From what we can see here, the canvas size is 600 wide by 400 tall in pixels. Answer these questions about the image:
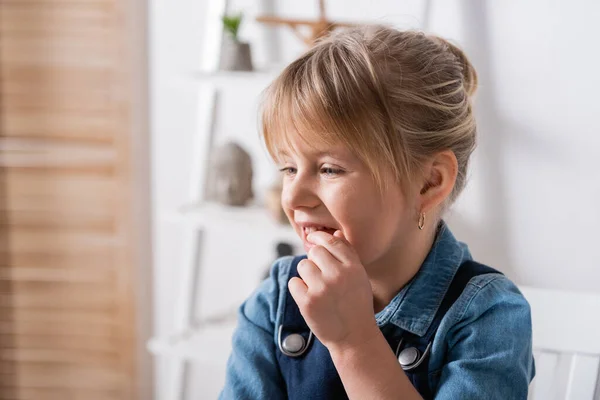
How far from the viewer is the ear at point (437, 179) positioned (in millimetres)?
1008

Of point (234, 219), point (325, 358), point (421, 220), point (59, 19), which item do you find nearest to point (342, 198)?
point (421, 220)

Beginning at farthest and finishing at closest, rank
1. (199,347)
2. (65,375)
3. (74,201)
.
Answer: (65,375)
(74,201)
(199,347)

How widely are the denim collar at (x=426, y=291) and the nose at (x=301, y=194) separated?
20 centimetres

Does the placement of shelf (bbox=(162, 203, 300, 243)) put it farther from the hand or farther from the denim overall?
the hand

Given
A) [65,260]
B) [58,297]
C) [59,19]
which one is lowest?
[58,297]

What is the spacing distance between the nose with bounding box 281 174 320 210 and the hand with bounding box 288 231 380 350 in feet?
0.21

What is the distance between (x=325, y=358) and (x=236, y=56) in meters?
0.86

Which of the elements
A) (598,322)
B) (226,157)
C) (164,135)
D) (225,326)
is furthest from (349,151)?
(164,135)

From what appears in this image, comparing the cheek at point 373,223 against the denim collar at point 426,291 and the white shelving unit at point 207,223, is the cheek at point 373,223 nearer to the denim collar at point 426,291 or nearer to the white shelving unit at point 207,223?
the denim collar at point 426,291

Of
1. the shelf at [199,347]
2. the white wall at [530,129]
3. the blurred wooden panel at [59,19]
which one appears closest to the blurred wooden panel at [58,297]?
the shelf at [199,347]

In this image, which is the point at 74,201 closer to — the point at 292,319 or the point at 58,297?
the point at 58,297

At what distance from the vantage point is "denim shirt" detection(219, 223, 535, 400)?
94 cm

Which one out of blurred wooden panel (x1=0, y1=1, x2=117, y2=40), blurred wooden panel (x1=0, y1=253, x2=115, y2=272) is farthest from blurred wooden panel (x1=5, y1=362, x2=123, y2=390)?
blurred wooden panel (x1=0, y1=1, x2=117, y2=40)

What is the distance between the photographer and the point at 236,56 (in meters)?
1.68
